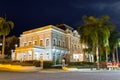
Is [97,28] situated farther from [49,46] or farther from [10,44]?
[10,44]

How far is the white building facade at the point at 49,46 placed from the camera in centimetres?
4894

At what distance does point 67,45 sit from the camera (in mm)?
56875

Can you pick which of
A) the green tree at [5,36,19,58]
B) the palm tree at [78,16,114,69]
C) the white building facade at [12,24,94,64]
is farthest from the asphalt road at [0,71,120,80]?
the green tree at [5,36,19,58]

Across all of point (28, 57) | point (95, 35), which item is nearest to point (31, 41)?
point (28, 57)

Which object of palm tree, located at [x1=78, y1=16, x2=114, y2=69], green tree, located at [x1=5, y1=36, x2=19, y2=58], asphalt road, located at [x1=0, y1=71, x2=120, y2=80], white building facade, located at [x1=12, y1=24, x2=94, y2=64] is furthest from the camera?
green tree, located at [x1=5, y1=36, x2=19, y2=58]

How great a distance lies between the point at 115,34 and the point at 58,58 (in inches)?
618

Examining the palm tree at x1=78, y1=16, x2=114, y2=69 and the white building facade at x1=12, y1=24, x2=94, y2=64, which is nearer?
the palm tree at x1=78, y1=16, x2=114, y2=69

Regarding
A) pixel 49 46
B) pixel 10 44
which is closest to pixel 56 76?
pixel 49 46

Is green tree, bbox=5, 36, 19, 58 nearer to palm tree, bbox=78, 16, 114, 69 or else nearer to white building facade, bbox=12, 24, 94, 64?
white building facade, bbox=12, 24, 94, 64

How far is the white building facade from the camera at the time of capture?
48938 mm

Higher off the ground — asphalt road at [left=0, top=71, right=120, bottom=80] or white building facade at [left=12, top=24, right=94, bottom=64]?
white building facade at [left=12, top=24, right=94, bottom=64]

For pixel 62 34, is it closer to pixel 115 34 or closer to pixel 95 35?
pixel 115 34

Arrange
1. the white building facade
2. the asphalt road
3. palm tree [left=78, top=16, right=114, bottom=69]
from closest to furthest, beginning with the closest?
1. the asphalt road
2. palm tree [left=78, top=16, right=114, bottom=69]
3. the white building facade

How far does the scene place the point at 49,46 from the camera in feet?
166
